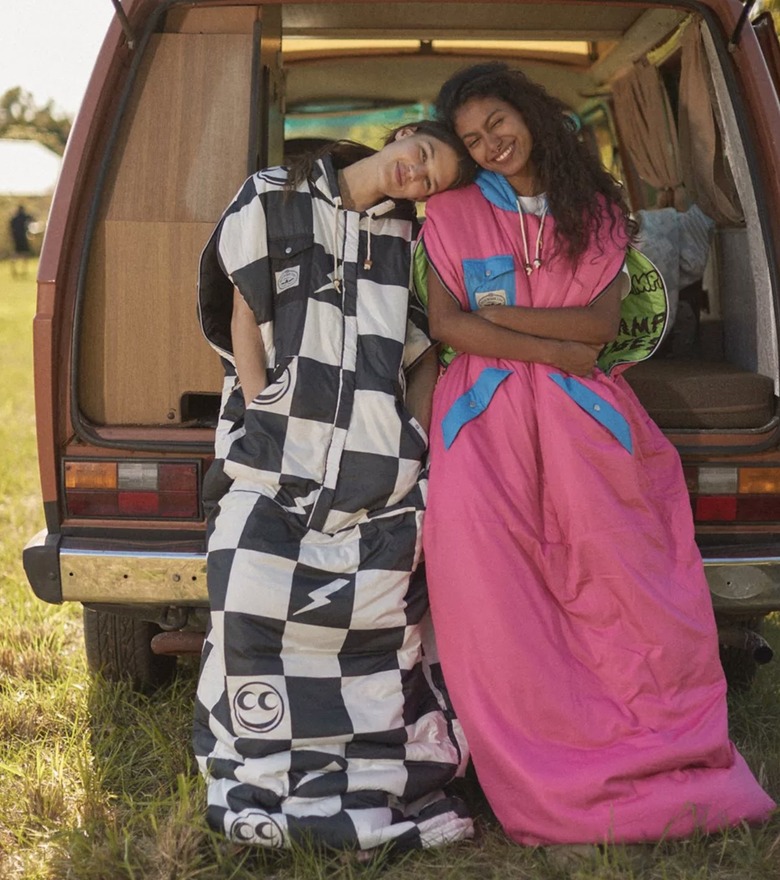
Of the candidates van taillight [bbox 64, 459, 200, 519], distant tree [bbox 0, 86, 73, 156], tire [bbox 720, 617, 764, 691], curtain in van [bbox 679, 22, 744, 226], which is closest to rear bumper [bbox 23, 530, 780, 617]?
van taillight [bbox 64, 459, 200, 519]

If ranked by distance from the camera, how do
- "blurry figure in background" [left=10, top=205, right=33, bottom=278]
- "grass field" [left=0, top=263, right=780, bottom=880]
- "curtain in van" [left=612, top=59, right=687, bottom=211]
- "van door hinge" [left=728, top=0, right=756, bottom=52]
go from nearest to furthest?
1. "grass field" [left=0, top=263, right=780, bottom=880]
2. "van door hinge" [left=728, top=0, right=756, bottom=52]
3. "curtain in van" [left=612, top=59, right=687, bottom=211]
4. "blurry figure in background" [left=10, top=205, right=33, bottom=278]

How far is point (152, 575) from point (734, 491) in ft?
4.46

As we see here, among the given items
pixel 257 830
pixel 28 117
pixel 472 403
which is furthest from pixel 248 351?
pixel 28 117

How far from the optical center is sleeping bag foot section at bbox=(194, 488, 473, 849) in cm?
228

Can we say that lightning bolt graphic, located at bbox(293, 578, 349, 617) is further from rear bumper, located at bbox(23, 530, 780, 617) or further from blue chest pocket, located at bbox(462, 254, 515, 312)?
blue chest pocket, located at bbox(462, 254, 515, 312)

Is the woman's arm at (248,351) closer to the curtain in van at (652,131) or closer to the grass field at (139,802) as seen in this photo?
the grass field at (139,802)

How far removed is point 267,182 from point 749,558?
1372 mm

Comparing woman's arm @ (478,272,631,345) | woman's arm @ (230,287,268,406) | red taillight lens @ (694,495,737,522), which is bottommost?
red taillight lens @ (694,495,737,522)

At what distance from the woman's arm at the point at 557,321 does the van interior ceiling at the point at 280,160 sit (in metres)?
0.44

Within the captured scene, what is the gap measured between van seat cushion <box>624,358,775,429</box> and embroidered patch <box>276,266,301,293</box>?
925mm

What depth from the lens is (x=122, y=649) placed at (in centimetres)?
308

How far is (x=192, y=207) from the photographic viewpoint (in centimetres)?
265

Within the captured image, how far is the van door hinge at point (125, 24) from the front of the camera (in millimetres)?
2604

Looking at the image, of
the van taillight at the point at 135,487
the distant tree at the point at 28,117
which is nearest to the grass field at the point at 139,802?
the van taillight at the point at 135,487
